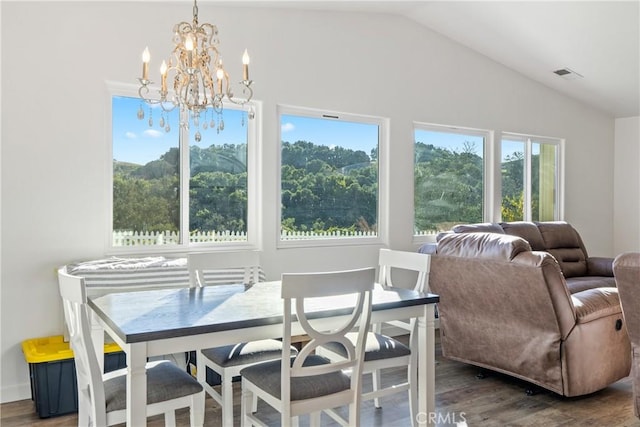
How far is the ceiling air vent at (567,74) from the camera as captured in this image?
5.32 metres

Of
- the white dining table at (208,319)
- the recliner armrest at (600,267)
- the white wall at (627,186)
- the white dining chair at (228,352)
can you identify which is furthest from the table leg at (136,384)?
the white wall at (627,186)

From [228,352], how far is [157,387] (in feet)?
1.72

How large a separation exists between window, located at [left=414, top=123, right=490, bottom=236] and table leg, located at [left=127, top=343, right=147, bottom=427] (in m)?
3.51

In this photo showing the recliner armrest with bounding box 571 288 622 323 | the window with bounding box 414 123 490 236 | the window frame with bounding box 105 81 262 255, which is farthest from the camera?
the window with bounding box 414 123 490 236

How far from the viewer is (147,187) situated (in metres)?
3.62

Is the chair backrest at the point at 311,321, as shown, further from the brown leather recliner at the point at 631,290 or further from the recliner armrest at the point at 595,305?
the recliner armrest at the point at 595,305

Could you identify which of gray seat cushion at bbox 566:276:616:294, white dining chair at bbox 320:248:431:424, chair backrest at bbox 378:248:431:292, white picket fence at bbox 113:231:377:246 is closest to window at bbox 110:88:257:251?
white picket fence at bbox 113:231:377:246

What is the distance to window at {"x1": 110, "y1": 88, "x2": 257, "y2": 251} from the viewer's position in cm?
353

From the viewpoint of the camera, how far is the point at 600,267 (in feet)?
16.0

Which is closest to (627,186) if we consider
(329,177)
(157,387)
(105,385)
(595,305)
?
(595,305)

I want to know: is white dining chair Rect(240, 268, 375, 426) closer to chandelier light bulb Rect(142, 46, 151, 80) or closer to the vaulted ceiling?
chandelier light bulb Rect(142, 46, 151, 80)

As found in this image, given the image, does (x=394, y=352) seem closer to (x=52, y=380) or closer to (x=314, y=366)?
(x=314, y=366)

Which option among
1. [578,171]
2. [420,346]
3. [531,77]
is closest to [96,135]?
[420,346]

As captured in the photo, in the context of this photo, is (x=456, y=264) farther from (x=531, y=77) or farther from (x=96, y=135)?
(x=531, y=77)
